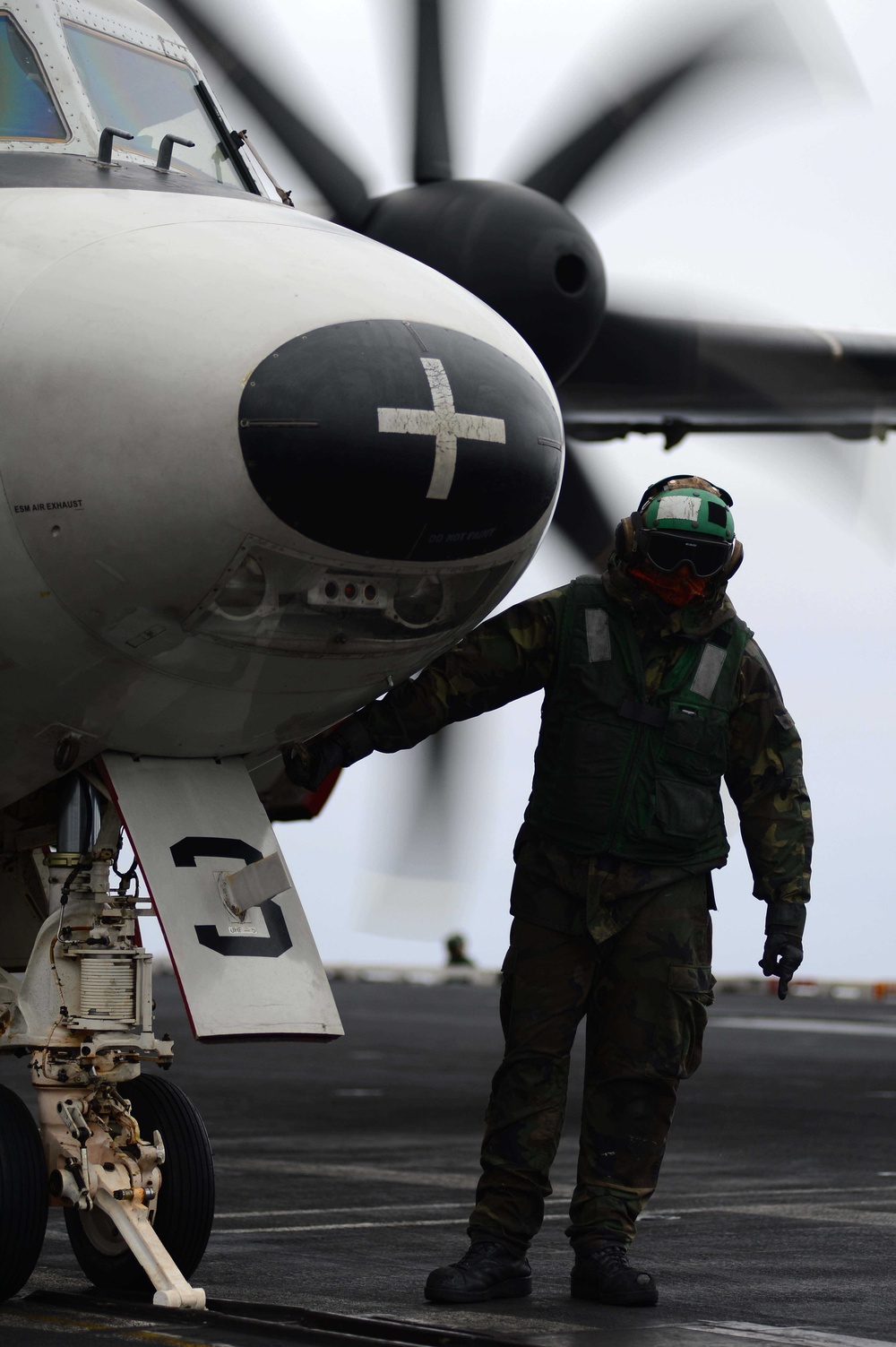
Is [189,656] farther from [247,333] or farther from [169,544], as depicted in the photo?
[247,333]

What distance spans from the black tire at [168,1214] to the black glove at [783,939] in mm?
1612

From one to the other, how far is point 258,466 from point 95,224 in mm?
811

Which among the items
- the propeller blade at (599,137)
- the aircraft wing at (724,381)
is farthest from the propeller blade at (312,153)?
the aircraft wing at (724,381)

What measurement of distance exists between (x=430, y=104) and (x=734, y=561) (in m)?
4.70

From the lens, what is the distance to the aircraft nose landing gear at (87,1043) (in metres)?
4.95

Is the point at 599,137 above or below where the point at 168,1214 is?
above

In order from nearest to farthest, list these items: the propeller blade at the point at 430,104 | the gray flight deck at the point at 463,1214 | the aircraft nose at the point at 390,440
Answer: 1. the aircraft nose at the point at 390,440
2. the gray flight deck at the point at 463,1214
3. the propeller blade at the point at 430,104

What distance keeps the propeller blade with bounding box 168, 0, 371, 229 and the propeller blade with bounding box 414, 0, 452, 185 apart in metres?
0.34

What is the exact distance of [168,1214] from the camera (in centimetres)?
521

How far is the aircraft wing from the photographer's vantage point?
414 inches

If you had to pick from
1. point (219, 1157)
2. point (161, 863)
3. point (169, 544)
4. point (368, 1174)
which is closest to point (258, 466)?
point (169, 544)

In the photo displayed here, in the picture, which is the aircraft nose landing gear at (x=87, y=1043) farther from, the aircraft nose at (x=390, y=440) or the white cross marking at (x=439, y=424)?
the white cross marking at (x=439, y=424)

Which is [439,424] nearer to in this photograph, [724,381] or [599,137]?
[599,137]

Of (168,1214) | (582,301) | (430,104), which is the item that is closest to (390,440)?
(168,1214)
